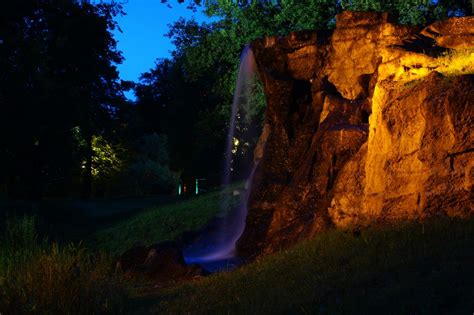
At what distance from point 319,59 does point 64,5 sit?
70.2 feet

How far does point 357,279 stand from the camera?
840cm

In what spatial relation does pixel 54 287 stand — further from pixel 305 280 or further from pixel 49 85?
pixel 49 85

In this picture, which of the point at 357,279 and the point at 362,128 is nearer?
the point at 357,279

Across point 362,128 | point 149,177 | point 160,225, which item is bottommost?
point 160,225

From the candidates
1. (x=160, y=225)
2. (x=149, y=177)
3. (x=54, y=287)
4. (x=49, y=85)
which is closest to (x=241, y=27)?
(x=160, y=225)

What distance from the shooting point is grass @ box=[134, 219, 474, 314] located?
283 inches

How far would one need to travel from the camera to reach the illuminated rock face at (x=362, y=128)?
10602mm

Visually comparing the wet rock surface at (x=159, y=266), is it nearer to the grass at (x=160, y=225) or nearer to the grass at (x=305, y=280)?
the grass at (x=305, y=280)

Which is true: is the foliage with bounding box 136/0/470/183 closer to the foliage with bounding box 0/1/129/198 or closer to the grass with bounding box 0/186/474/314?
the foliage with bounding box 0/1/129/198

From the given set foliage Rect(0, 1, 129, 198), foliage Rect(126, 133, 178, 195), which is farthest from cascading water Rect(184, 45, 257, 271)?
foliage Rect(126, 133, 178, 195)

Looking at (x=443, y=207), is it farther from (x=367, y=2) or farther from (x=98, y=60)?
(x=98, y=60)

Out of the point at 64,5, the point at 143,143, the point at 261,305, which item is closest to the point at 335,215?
the point at 261,305

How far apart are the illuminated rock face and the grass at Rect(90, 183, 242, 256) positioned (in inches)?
276

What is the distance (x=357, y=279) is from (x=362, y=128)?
19.0 feet
